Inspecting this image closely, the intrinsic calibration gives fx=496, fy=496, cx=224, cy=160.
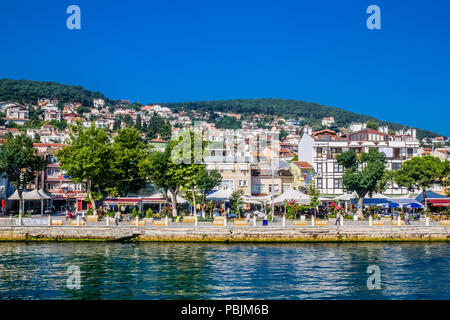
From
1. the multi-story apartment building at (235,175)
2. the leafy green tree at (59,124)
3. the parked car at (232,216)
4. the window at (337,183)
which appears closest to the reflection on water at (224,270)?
the parked car at (232,216)

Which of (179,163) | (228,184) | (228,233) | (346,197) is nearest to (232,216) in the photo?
(179,163)

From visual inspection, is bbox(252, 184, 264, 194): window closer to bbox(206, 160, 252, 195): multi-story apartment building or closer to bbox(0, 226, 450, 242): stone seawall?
bbox(206, 160, 252, 195): multi-story apartment building

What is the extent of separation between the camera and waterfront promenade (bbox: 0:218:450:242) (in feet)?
114

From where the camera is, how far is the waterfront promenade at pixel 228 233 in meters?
34.8

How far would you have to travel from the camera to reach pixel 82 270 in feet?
83.7

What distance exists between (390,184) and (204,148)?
26509 millimetres

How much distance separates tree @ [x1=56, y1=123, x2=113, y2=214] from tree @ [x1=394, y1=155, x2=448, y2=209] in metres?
32.0

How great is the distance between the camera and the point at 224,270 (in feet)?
83.6

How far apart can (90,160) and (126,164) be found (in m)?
5.05

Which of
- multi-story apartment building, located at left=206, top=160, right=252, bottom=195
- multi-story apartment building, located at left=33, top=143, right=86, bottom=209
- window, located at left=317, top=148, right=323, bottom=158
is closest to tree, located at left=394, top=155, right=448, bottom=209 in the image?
window, located at left=317, top=148, right=323, bottom=158

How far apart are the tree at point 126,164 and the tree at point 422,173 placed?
2877 cm

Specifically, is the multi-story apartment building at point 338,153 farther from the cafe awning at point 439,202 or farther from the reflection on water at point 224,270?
the reflection on water at point 224,270
